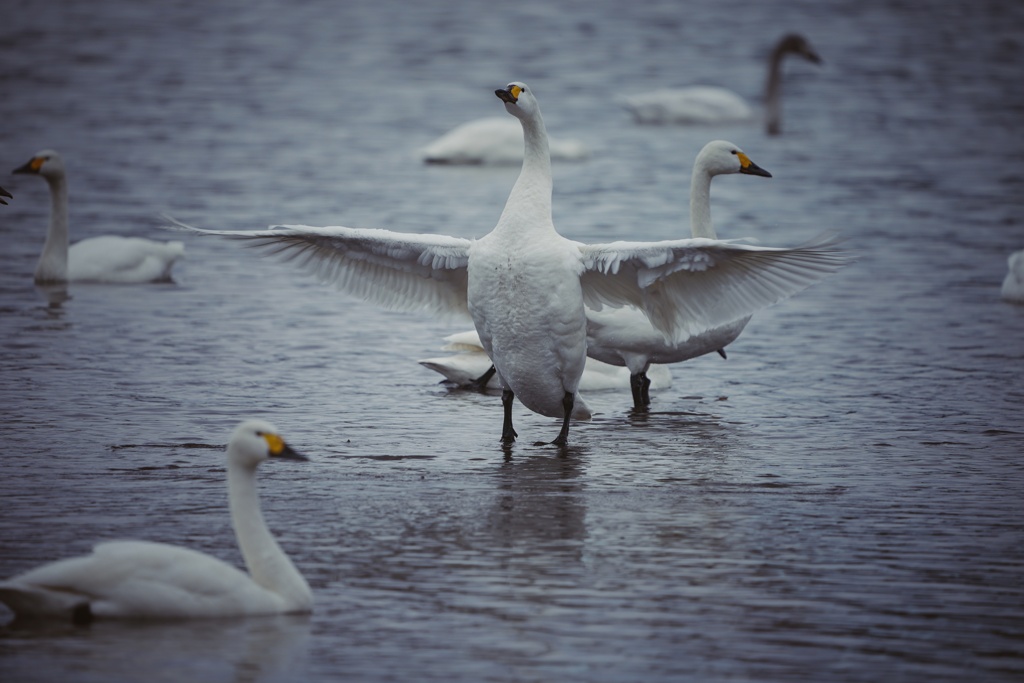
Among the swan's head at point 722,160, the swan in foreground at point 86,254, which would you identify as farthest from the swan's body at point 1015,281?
the swan in foreground at point 86,254

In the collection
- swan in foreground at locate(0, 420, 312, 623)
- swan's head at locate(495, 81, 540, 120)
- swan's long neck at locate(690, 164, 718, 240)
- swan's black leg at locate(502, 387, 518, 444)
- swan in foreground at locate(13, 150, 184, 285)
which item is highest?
swan's head at locate(495, 81, 540, 120)

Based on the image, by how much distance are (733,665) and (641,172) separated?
53.9 feet

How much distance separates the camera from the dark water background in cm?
642

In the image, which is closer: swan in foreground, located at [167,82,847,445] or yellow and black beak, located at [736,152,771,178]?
swan in foreground, located at [167,82,847,445]

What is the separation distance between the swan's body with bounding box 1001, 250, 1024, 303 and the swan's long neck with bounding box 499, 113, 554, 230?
6121 millimetres

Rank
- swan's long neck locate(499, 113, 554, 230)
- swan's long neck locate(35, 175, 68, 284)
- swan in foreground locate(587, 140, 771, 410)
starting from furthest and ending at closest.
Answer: swan's long neck locate(35, 175, 68, 284) → swan in foreground locate(587, 140, 771, 410) → swan's long neck locate(499, 113, 554, 230)

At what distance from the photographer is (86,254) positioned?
49.7ft

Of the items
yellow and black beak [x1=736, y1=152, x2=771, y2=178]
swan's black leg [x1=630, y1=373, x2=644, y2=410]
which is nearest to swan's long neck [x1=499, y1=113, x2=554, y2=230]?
swan's black leg [x1=630, y1=373, x2=644, y2=410]

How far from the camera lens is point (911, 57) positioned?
Answer: 3472 centimetres

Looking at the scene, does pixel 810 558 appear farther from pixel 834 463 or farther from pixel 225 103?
pixel 225 103

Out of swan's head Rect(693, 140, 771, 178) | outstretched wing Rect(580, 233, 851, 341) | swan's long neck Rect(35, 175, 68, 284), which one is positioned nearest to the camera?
outstretched wing Rect(580, 233, 851, 341)

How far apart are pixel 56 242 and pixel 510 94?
671 cm

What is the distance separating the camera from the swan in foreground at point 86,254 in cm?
1471

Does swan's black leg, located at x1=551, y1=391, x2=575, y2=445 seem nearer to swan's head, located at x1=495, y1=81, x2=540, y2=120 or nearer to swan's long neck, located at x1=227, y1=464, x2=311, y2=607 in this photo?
swan's head, located at x1=495, y1=81, x2=540, y2=120
